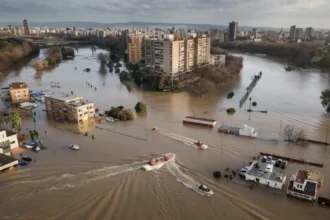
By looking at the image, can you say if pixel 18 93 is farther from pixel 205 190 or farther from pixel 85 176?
pixel 205 190

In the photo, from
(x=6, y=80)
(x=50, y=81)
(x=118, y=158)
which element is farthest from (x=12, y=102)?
(x=118, y=158)

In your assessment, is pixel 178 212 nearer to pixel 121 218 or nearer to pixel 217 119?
pixel 121 218

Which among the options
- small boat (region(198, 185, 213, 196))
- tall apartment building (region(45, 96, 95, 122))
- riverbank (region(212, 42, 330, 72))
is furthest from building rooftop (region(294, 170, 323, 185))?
riverbank (region(212, 42, 330, 72))

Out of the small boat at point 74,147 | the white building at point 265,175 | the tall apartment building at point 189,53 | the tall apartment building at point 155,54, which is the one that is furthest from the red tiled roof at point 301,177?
the tall apartment building at point 189,53

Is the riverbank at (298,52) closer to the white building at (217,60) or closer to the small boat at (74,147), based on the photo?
the white building at (217,60)

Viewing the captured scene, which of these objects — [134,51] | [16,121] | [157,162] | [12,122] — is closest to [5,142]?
[16,121]

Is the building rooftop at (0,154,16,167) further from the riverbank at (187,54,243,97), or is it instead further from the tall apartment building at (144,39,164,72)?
the tall apartment building at (144,39,164,72)
